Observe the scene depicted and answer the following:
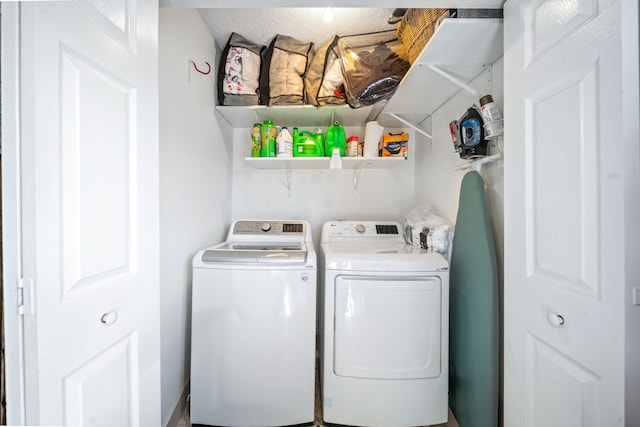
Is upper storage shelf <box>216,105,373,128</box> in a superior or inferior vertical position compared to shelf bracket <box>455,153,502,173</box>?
superior

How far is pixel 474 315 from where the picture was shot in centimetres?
121

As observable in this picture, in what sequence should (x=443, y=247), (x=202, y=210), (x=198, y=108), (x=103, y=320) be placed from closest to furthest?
(x=103, y=320), (x=443, y=247), (x=198, y=108), (x=202, y=210)

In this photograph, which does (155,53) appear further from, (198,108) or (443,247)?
(443,247)

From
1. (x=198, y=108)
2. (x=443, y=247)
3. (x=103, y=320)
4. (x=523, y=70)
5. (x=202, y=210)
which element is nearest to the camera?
(x=103, y=320)

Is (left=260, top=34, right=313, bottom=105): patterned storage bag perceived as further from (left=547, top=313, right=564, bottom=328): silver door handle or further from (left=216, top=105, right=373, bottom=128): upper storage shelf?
(left=547, top=313, right=564, bottom=328): silver door handle

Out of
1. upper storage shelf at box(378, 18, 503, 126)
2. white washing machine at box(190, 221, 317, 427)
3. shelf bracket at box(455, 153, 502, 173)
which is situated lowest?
white washing machine at box(190, 221, 317, 427)

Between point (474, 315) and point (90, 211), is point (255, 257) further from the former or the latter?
point (474, 315)

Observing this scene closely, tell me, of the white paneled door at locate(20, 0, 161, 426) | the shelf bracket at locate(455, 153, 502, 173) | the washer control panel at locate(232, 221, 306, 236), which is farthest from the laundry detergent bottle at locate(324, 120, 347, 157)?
the white paneled door at locate(20, 0, 161, 426)

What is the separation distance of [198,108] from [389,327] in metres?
1.86

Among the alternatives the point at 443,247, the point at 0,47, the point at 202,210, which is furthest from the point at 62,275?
the point at 443,247

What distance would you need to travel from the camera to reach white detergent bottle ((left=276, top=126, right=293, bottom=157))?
186cm

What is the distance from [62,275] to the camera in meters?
0.55

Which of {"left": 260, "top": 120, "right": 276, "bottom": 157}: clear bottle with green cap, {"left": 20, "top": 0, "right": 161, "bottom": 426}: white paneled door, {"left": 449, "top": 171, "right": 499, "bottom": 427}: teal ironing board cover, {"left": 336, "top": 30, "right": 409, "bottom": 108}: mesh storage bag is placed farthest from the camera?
{"left": 260, "top": 120, "right": 276, "bottom": 157}: clear bottle with green cap

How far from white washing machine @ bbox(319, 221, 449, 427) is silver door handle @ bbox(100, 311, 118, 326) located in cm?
96
